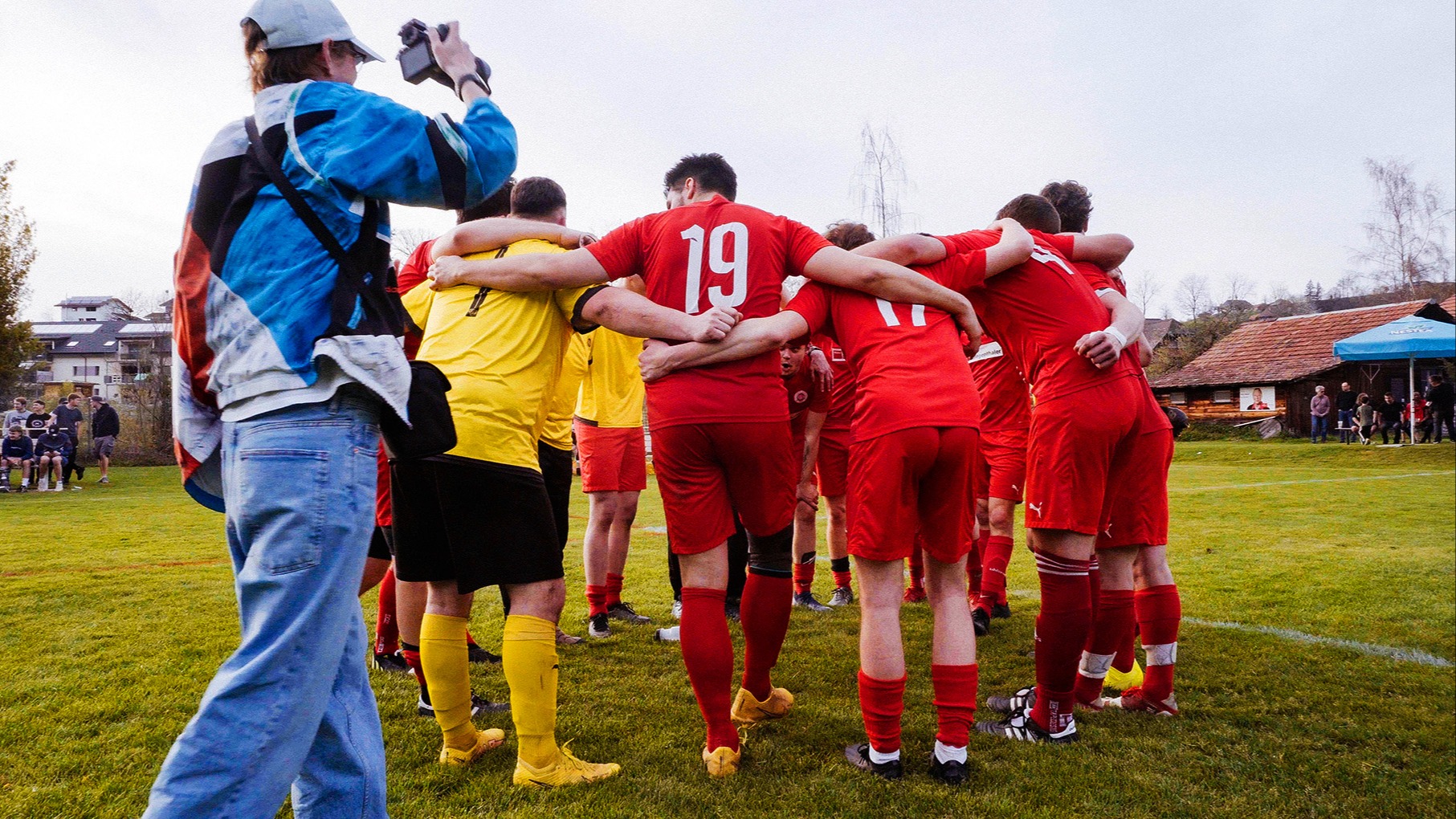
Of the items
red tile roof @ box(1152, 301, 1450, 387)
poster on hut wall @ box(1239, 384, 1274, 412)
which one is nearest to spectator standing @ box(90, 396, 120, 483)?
red tile roof @ box(1152, 301, 1450, 387)

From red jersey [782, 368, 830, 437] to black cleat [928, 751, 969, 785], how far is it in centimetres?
266

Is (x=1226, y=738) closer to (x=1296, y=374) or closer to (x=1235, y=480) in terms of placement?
(x=1235, y=480)

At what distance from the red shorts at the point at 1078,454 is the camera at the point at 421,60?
249cm

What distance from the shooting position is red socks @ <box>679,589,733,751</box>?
2979 mm

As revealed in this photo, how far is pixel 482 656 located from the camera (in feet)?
15.2

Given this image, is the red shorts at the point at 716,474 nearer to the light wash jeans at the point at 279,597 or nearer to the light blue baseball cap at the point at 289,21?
the light wash jeans at the point at 279,597

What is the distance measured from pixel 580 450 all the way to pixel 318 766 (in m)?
3.82

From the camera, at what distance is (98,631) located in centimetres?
497

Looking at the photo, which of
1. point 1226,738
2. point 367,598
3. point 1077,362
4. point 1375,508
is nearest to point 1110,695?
point 1226,738

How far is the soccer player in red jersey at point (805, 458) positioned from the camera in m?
5.43

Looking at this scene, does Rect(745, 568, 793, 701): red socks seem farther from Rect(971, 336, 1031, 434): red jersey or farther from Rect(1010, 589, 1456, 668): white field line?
Rect(1010, 589, 1456, 668): white field line

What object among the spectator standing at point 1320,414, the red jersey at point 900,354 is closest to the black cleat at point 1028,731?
A: the red jersey at point 900,354

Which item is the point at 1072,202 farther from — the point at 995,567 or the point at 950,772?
the point at 950,772

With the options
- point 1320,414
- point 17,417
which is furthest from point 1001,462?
point 1320,414
